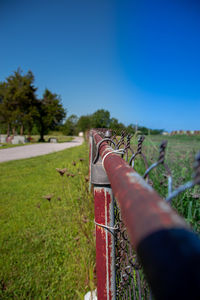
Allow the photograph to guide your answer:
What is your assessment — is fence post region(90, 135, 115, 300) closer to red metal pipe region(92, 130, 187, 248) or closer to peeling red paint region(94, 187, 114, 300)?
peeling red paint region(94, 187, 114, 300)

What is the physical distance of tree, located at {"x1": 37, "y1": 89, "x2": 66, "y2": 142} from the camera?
27297 mm

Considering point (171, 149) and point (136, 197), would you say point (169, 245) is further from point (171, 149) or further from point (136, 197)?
point (171, 149)

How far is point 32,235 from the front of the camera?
111 inches

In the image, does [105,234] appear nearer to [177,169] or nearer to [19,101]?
[177,169]

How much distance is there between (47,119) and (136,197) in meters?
28.4

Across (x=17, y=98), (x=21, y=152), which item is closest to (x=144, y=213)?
(x=21, y=152)

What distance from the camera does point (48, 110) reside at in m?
27.4

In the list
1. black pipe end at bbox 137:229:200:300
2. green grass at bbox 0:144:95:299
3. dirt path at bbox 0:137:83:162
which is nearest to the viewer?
black pipe end at bbox 137:229:200:300

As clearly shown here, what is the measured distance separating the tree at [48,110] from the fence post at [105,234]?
2709 centimetres

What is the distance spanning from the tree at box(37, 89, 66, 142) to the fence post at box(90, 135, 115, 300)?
88.9 ft

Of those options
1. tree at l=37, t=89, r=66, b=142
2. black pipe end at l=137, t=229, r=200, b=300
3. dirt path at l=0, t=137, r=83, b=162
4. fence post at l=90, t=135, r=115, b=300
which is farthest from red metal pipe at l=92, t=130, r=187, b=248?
tree at l=37, t=89, r=66, b=142

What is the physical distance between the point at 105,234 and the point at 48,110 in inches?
1098

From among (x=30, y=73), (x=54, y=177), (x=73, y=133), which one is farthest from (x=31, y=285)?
(x=73, y=133)

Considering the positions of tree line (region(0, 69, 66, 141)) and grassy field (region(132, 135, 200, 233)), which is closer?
grassy field (region(132, 135, 200, 233))
